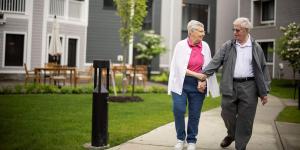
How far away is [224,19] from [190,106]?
5300 millimetres

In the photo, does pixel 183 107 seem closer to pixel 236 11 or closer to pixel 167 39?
pixel 236 11

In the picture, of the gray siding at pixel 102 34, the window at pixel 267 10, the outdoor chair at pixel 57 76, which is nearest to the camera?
the outdoor chair at pixel 57 76

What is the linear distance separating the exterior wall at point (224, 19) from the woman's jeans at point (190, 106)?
448 centimetres

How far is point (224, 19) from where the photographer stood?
1062 cm

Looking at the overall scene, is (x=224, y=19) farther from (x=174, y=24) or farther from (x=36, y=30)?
(x=174, y=24)

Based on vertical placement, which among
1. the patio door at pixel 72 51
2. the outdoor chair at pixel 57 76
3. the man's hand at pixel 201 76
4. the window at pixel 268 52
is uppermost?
the window at pixel 268 52

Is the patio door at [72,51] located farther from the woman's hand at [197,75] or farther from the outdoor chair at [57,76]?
the woman's hand at [197,75]

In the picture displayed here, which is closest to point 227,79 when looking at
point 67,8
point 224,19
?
point 224,19

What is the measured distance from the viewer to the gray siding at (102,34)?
17.2 meters

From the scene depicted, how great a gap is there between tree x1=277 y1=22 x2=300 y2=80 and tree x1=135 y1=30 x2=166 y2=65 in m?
6.82

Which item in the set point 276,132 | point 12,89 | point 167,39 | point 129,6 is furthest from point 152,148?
point 167,39

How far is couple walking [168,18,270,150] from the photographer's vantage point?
210 inches

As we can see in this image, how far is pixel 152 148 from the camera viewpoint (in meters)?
5.69

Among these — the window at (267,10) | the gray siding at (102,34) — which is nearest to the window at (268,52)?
the window at (267,10)
